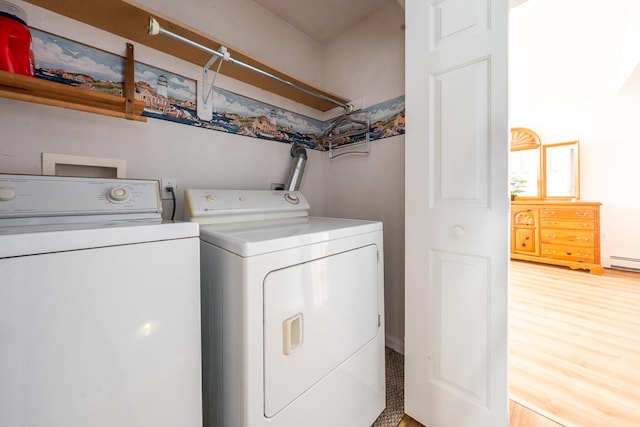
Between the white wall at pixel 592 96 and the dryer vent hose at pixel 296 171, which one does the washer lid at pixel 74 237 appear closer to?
the dryer vent hose at pixel 296 171

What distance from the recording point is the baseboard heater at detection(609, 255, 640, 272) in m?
3.70

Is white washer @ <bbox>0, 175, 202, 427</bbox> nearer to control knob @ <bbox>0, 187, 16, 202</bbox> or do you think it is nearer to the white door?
control knob @ <bbox>0, 187, 16, 202</bbox>

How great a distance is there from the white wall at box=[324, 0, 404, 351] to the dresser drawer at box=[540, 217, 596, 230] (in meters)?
3.80

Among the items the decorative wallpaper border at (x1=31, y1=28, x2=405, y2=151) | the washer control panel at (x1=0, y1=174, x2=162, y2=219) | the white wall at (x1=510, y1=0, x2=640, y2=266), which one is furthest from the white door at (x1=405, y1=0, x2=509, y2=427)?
the white wall at (x1=510, y1=0, x2=640, y2=266)

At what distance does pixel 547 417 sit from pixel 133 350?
1923 mm

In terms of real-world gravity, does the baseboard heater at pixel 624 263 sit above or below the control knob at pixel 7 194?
below

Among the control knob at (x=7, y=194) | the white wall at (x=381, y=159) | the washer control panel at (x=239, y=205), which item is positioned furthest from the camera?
the white wall at (x=381, y=159)

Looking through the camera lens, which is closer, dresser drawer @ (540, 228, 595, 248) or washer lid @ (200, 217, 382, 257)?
washer lid @ (200, 217, 382, 257)

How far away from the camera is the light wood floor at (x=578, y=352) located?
4.47 ft

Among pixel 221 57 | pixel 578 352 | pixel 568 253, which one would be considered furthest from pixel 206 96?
pixel 568 253

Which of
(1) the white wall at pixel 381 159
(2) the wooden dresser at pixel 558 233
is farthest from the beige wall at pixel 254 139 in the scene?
(2) the wooden dresser at pixel 558 233

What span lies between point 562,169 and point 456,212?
467 cm

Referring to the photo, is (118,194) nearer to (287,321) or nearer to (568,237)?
(287,321)

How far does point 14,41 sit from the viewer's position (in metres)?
0.90
